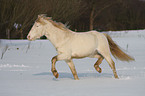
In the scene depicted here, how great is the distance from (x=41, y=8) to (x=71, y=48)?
554 inches

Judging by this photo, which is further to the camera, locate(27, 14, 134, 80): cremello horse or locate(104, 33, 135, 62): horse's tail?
locate(104, 33, 135, 62): horse's tail

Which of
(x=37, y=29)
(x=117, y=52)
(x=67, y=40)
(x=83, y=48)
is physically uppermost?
(x=37, y=29)

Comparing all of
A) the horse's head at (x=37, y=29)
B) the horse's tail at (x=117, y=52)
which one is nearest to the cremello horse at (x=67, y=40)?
the horse's head at (x=37, y=29)

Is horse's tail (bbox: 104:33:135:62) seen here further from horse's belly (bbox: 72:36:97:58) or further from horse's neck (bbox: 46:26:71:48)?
horse's neck (bbox: 46:26:71:48)

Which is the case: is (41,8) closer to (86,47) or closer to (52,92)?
(86,47)

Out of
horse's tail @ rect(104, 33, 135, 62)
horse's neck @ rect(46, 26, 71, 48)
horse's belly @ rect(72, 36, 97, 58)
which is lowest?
horse's tail @ rect(104, 33, 135, 62)

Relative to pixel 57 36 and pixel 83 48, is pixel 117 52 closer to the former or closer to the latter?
pixel 83 48

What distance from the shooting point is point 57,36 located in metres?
5.15

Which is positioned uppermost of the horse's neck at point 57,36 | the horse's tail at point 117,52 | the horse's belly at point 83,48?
the horse's neck at point 57,36

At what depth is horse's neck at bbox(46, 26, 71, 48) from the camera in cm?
511

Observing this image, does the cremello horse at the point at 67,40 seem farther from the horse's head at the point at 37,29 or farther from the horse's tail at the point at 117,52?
the horse's tail at the point at 117,52

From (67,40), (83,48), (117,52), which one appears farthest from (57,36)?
(117,52)

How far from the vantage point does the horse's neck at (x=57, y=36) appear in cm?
511

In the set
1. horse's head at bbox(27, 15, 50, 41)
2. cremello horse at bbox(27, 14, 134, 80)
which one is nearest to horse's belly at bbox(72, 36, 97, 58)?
cremello horse at bbox(27, 14, 134, 80)
